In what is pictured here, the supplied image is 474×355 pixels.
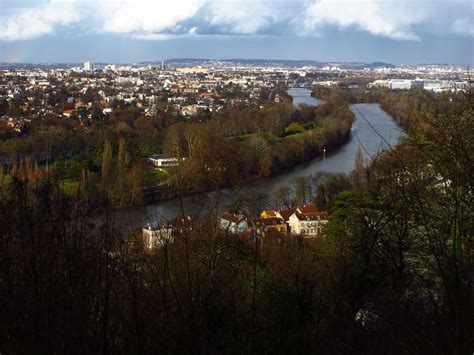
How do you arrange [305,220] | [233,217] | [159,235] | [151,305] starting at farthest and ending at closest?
[305,220], [233,217], [159,235], [151,305]

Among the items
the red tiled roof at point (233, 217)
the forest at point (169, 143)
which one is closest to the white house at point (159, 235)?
the red tiled roof at point (233, 217)

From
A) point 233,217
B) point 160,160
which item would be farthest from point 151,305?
point 160,160

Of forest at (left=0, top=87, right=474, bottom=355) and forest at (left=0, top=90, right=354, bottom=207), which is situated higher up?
forest at (left=0, top=87, right=474, bottom=355)

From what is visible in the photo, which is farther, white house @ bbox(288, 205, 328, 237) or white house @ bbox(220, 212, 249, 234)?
white house @ bbox(288, 205, 328, 237)

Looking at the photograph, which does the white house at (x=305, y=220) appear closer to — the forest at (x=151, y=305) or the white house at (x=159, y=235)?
the white house at (x=159, y=235)

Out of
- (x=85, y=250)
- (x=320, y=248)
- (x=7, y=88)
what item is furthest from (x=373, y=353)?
(x=7, y=88)

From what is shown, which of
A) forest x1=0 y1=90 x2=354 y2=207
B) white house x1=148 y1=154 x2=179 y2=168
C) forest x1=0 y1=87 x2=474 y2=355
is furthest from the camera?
white house x1=148 y1=154 x2=179 y2=168

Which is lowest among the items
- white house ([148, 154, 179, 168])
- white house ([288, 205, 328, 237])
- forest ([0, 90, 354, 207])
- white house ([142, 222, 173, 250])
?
white house ([148, 154, 179, 168])

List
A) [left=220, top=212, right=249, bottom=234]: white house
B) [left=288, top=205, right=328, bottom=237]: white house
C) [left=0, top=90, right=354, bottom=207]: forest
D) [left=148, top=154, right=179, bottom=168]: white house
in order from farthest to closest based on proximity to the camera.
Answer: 1. [left=148, top=154, right=179, bottom=168]: white house
2. [left=0, top=90, right=354, bottom=207]: forest
3. [left=288, top=205, right=328, bottom=237]: white house
4. [left=220, top=212, right=249, bottom=234]: white house

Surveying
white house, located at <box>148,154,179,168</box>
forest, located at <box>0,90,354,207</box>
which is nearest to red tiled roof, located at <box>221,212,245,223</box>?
forest, located at <box>0,90,354,207</box>

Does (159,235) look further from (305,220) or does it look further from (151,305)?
(305,220)

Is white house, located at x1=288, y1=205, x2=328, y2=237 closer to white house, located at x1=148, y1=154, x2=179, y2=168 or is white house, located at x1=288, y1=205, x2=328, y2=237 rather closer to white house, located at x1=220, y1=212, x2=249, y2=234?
white house, located at x1=220, y1=212, x2=249, y2=234
